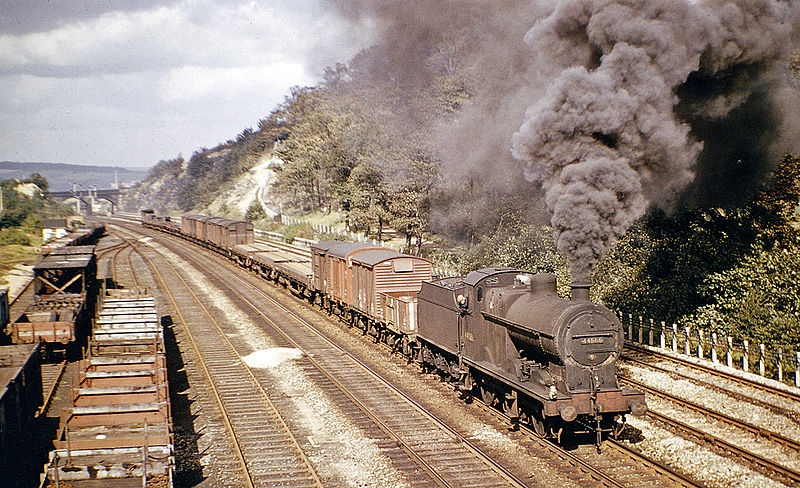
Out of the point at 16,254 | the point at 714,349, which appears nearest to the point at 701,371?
the point at 714,349

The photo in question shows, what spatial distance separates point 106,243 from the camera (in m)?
54.2

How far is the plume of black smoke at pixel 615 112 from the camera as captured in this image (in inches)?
458

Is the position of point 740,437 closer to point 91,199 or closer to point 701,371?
point 701,371

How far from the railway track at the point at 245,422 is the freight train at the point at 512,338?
13.1ft

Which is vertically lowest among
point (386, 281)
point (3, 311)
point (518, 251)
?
point (3, 311)

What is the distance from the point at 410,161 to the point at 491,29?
25.9ft

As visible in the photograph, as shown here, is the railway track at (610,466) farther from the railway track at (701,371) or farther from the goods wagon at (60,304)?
the goods wagon at (60,304)

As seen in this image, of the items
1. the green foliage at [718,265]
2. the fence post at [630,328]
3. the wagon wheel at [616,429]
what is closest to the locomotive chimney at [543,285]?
the wagon wheel at [616,429]

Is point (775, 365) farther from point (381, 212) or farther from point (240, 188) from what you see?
point (240, 188)

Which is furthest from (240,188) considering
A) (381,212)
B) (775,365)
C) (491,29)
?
(775,365)

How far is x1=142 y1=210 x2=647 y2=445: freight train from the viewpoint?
1026 cm

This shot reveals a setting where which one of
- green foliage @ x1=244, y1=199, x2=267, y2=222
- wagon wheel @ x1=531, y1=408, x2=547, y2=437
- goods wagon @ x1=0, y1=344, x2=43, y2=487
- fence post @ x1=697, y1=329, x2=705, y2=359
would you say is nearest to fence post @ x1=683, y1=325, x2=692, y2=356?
fence post @ x1=697, y1=329, x2=705, y2=359

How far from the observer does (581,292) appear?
1041 centimetres

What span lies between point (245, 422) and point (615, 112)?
9.68 metres
